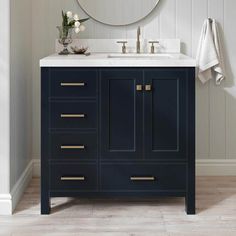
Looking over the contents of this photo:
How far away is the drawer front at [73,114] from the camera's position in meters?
3.09

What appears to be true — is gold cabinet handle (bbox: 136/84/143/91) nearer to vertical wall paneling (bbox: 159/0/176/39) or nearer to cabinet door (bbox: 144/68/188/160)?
cabinet door (bbox: 144/68/188/160)

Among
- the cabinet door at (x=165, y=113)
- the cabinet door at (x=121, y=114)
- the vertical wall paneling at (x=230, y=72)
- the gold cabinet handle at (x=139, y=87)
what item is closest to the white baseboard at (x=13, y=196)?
the cabinet door at (x=121, y=114)

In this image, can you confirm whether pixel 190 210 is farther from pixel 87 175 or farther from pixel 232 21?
pixel 232 21

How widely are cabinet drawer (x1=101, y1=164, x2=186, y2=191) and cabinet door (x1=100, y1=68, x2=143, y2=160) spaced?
69 millimetres

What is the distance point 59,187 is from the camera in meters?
3.14

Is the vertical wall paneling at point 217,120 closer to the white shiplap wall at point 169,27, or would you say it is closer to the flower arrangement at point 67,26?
the white shiplap wall at point 169,27

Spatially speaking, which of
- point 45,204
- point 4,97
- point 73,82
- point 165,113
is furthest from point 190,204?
point 4,97

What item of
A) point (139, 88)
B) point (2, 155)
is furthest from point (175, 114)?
point (2, 155)

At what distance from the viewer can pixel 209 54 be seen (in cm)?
388

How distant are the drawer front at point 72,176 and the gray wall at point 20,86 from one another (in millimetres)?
265

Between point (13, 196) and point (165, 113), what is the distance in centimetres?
99

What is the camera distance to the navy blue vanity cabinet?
10.1ft

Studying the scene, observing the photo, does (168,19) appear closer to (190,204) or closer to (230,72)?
(230,72)

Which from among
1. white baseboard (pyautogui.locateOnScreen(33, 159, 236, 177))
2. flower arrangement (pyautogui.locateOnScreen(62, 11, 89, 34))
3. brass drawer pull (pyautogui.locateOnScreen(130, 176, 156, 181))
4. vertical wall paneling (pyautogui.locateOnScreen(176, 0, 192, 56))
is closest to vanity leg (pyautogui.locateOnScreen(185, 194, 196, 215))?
brass drawer pull (pyautogui.locateOnScreen(130, 176, 156, 181))
